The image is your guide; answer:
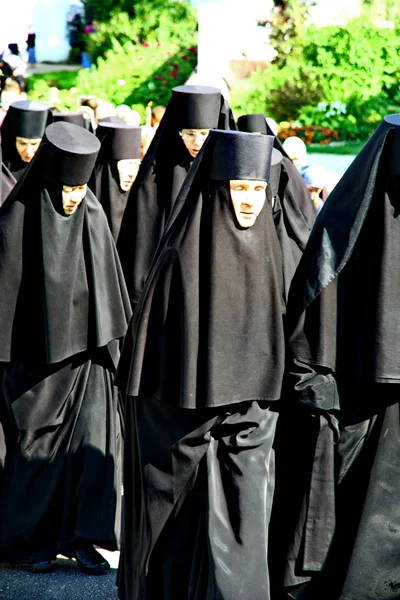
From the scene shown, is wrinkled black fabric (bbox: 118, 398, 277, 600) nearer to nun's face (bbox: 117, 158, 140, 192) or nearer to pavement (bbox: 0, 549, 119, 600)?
pavement (bbox: 0, 549, 119, 600)

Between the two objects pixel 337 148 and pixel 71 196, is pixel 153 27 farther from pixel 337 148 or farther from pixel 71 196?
pixel 71 196

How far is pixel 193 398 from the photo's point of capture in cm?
459

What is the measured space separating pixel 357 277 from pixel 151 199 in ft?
10.3

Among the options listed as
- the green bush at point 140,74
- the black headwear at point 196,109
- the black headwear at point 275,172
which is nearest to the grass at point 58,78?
the green bush at point 140,74

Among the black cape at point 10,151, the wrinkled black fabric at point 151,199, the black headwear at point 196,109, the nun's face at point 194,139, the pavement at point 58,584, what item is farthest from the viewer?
the black cape at point 10,151

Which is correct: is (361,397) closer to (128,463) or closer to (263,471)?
(263,471)

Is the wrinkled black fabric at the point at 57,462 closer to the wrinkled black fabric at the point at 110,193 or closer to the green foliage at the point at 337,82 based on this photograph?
the wrinkled black fabric at the point at 110,193

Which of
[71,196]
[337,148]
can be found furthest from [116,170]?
[337,148]

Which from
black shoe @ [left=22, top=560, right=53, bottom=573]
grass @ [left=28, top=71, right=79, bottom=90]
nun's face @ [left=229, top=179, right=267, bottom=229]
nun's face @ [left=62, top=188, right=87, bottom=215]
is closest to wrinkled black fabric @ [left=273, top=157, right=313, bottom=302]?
nun's face @ [left=62, top=188, right=87, bottom=215]

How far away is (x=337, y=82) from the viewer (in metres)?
19.3

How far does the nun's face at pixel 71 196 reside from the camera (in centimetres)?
574

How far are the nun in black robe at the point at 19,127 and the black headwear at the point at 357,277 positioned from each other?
12.6 feet

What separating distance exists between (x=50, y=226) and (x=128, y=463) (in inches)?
53.7

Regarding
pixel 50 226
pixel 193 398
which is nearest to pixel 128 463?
pixel 193 398
